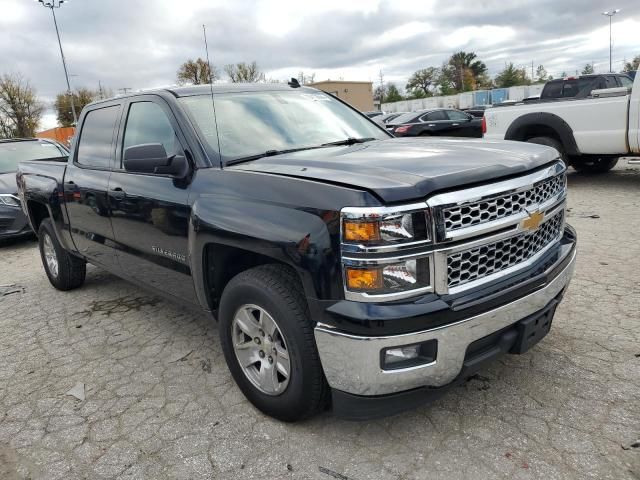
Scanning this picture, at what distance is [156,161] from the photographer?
2.92 metres

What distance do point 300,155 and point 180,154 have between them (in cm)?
76

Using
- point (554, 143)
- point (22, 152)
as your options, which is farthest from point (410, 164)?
point (22, 152)

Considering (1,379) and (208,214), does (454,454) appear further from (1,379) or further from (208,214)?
(1,379)

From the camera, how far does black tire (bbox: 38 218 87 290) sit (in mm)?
5188

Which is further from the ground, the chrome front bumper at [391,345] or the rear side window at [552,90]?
the rear side window at [552,90]

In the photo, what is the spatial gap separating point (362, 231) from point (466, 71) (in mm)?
84292

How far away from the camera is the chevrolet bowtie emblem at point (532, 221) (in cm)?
243

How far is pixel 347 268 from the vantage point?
2.12 meters

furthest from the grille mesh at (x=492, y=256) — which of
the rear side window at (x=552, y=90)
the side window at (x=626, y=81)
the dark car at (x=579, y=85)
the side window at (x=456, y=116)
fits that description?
the side window at (x=456, y=116)

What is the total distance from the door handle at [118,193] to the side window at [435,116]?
13686 millimetres

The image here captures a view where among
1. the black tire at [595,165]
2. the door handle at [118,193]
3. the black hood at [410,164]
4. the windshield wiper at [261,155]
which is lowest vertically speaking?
the black tire at [595,165]

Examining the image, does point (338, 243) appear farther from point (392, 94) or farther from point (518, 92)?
point (392, 94)

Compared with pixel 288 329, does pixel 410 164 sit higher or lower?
higher

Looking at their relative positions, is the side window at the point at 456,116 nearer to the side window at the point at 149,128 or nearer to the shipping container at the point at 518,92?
the side window at the point at 149,128
